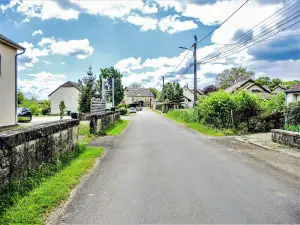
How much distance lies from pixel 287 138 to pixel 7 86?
17954 millimetres

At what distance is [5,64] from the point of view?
20641 mm

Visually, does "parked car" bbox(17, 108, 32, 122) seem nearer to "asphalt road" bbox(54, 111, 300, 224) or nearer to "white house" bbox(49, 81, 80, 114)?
"asphalt road" bbox(54, 111, 300, 224)

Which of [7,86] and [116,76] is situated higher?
[116,76]

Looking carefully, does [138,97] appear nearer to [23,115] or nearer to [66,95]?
[66,95]

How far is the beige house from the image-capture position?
20.2 metres

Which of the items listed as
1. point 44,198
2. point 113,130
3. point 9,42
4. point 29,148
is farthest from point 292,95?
point 44,198

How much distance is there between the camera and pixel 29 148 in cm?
643

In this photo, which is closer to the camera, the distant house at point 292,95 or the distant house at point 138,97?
the distant house at point 292,95

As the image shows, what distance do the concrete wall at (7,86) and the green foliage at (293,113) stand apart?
17.9m

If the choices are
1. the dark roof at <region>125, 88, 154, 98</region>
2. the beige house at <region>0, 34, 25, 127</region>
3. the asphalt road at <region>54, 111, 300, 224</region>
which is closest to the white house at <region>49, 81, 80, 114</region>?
the beige house at <region>0, 34, 25, 127</region>

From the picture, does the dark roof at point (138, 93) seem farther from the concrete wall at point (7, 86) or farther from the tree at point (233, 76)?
the concrete wall at point (7, 86)

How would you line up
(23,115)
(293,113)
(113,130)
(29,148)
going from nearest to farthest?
(29,148) < (293,113) < (113,130) < (23,115)

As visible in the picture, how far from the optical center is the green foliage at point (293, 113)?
635 inches

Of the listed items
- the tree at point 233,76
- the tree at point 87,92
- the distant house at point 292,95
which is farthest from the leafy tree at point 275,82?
the distant house at point 292,95
